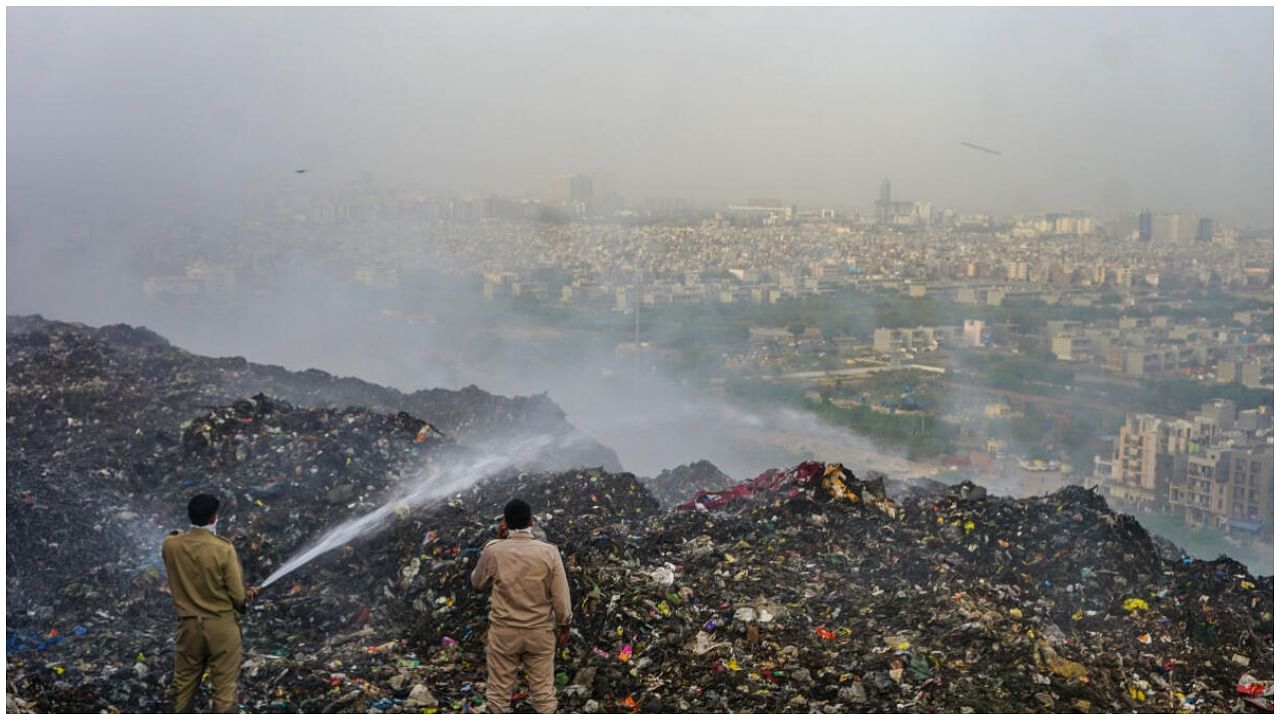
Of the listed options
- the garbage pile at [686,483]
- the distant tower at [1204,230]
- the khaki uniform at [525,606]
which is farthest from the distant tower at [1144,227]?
the khaki uniform at [525,606]

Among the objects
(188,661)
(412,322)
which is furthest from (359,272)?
(188,661)

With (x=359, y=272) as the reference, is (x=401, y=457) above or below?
below

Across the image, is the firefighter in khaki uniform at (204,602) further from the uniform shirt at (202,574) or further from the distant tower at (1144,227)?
the distant tower at (1144,227)

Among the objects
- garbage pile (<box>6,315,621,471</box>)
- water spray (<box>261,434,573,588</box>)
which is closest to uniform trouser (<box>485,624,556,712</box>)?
water spray (<box>261,434,573,588</box>)

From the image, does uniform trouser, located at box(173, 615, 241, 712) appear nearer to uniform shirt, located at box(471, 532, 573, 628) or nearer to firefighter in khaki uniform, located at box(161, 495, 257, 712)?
firefighter in khaki uniform, located at box(161, 495, 257, 712)

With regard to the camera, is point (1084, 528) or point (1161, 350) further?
point (1161, 350)

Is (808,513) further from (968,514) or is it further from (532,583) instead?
(532,583)
